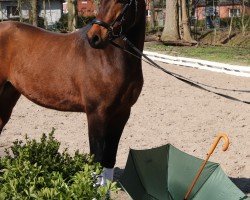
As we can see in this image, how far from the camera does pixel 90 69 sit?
4.35m

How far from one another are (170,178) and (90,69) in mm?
1266

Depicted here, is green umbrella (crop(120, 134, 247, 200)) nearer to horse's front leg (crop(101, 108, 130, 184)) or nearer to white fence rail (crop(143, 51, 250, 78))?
horse's front leg (crop(101, 108, 130, 184))

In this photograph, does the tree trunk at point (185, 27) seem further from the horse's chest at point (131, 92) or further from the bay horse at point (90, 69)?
the horse's chest at point (131, 92)

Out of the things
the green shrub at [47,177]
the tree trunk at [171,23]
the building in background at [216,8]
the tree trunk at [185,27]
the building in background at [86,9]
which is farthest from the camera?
the building in background at [86,9]

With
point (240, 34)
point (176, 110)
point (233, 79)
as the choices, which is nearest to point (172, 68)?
point (233, 79)

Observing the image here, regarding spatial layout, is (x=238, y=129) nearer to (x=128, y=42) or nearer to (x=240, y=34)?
(x=128, y=42)

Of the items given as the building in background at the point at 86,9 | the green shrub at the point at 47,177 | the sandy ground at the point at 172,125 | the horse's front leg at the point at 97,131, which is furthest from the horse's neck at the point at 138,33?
the building in background at the point at 86,9

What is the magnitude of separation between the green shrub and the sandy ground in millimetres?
3031

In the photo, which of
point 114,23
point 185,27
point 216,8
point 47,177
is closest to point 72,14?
point 185,27

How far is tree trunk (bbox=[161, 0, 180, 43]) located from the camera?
80.0 ft

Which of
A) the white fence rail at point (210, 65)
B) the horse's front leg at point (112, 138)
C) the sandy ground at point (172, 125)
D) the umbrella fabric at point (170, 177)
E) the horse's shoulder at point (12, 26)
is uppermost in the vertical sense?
the horse's shoulder at point (12, 26)

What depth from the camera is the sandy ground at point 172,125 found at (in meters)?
7.04

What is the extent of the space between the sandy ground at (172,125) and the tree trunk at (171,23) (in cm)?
1393

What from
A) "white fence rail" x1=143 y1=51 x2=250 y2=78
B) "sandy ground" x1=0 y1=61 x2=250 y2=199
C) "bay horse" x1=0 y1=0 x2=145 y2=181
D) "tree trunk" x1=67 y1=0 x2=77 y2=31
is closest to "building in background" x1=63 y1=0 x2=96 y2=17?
"tree trunk" x1=67 y1=0 x2=77 y2=31
